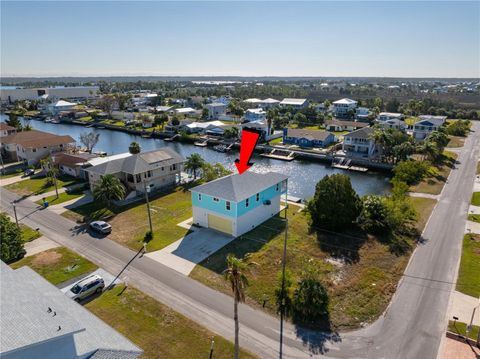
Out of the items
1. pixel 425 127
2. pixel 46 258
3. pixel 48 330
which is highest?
pixel 48 330

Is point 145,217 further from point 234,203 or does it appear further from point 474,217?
point 474,217

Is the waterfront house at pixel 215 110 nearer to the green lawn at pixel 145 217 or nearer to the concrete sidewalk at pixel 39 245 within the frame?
the green lawn at pixel 145 217

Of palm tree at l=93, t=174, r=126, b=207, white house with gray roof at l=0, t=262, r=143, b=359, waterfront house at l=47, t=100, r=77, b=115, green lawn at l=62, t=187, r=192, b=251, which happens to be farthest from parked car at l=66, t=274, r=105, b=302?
waterfront house at l=47, t=100, r=77, b=115

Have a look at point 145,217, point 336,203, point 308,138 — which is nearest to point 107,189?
point 145,217

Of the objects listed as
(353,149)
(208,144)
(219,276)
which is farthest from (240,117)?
(219,276)

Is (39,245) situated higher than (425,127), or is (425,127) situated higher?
(425,127)

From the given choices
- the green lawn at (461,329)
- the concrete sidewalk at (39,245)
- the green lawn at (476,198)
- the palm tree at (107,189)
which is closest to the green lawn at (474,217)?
the green lawn at (476,198)

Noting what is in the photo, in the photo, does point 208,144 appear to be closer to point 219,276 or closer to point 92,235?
point 92,235

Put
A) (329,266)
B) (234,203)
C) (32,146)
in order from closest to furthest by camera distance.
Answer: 1. (329,266)
2. (234,203)
3. (32,146)

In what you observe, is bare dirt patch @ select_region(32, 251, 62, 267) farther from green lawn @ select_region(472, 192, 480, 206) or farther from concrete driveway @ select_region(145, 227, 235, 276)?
green lawn @ select_region(472, 192, 480, 206)
